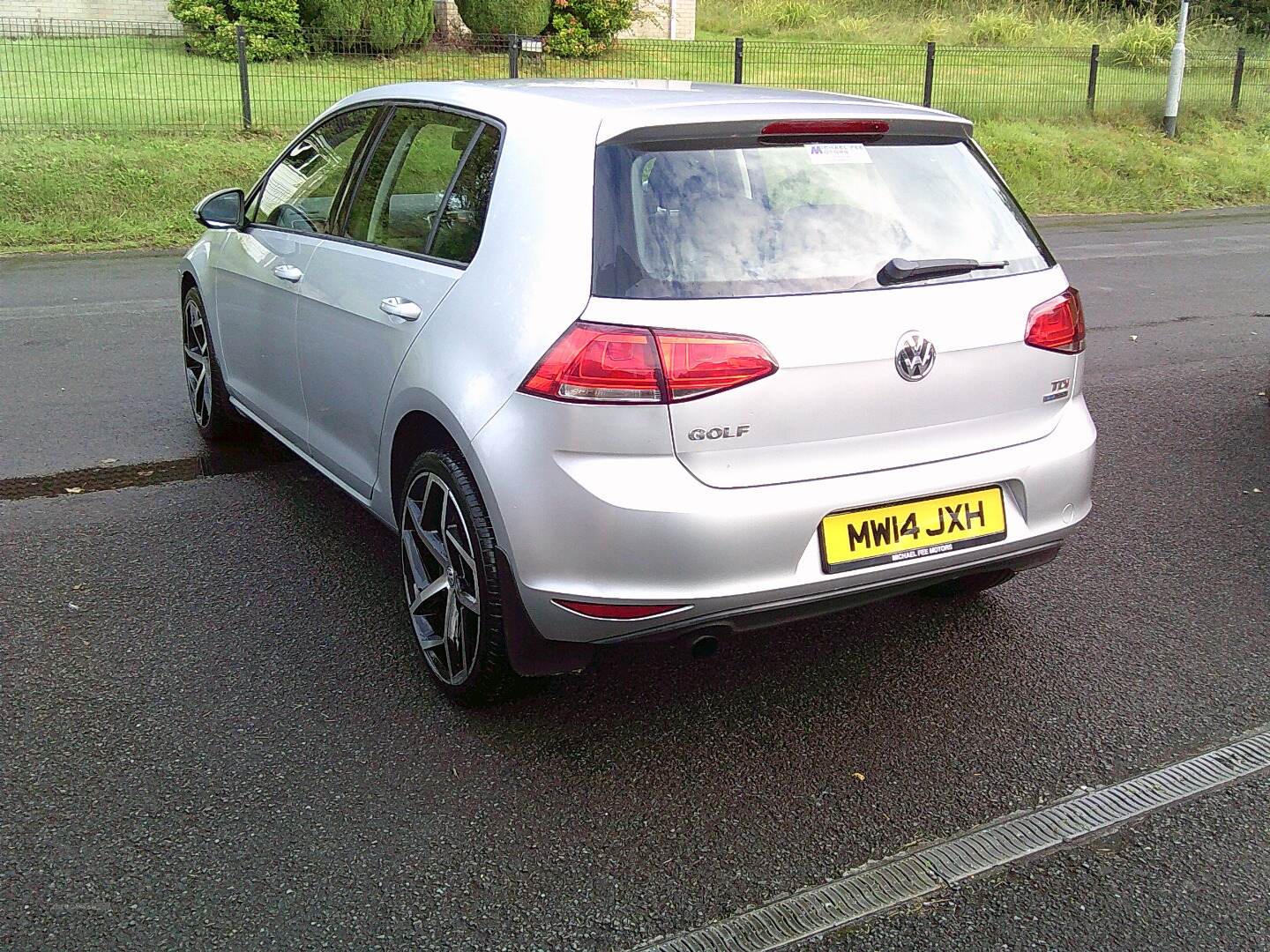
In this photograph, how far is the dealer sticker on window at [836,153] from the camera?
3.44 meters

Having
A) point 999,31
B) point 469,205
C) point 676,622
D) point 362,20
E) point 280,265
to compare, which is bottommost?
point 676,622

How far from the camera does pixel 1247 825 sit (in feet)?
10.2

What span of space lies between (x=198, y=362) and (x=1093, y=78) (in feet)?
67.1

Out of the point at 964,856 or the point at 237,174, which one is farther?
the point at 237,174

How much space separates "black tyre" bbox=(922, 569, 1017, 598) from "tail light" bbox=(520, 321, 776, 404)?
4.07 feet

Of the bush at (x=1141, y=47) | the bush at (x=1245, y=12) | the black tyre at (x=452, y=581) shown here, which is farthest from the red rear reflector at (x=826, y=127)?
the bush at (x=1245, y=12)

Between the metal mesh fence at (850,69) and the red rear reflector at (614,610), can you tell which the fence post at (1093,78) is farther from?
the red rear reflector at (614,610)

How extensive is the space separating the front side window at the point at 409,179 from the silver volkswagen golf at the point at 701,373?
0.09ft

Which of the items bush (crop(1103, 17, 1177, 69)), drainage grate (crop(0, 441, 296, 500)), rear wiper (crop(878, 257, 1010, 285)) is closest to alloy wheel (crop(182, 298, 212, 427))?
drainage grate (crop(0, 441, 296, 500))

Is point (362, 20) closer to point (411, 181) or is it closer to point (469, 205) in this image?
point (411, 181)

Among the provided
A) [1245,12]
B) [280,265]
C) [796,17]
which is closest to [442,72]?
[280,265]

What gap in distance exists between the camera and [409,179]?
13.7 ft

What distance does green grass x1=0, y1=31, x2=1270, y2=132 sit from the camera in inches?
647

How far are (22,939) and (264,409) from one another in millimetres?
2772
